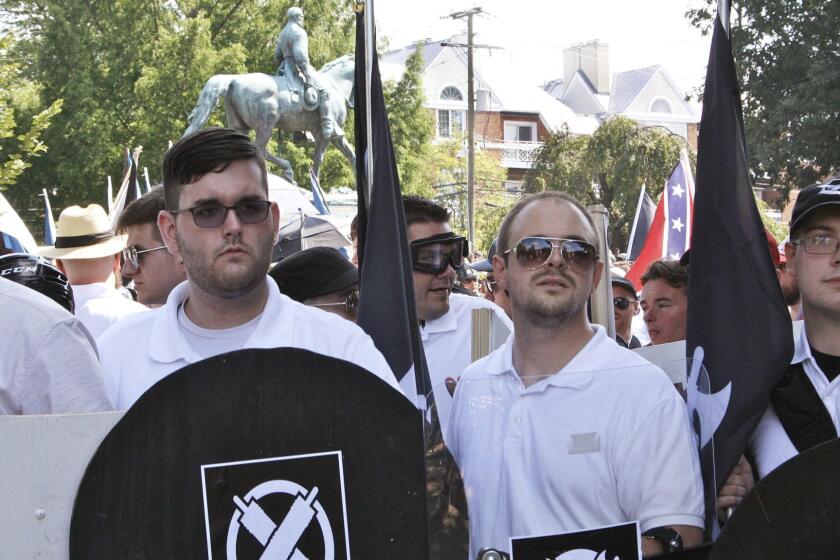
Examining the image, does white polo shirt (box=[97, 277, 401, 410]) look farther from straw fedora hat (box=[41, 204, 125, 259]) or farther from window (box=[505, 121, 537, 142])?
window (box=[505, 121, 537, 142])

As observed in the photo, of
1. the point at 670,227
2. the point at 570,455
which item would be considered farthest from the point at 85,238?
the point at 670,227

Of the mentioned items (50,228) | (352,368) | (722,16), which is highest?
(722,16)

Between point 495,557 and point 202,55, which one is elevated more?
point 202,55

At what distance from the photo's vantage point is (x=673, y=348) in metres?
3.11

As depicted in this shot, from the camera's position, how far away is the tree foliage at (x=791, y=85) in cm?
2178

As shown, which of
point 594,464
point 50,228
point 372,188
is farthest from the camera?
point 50,228

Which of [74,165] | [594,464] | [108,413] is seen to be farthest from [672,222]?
[74,165]

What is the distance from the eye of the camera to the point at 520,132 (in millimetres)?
68938

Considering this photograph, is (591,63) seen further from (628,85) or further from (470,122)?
(470,122)

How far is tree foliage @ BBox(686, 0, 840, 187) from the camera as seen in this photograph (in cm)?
2178

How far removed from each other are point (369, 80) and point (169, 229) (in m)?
1.00

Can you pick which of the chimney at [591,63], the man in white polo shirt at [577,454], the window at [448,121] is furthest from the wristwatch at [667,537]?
→ the chimney at [591,63]

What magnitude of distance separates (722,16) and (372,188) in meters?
1.14

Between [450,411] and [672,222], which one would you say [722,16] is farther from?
[672,222]
